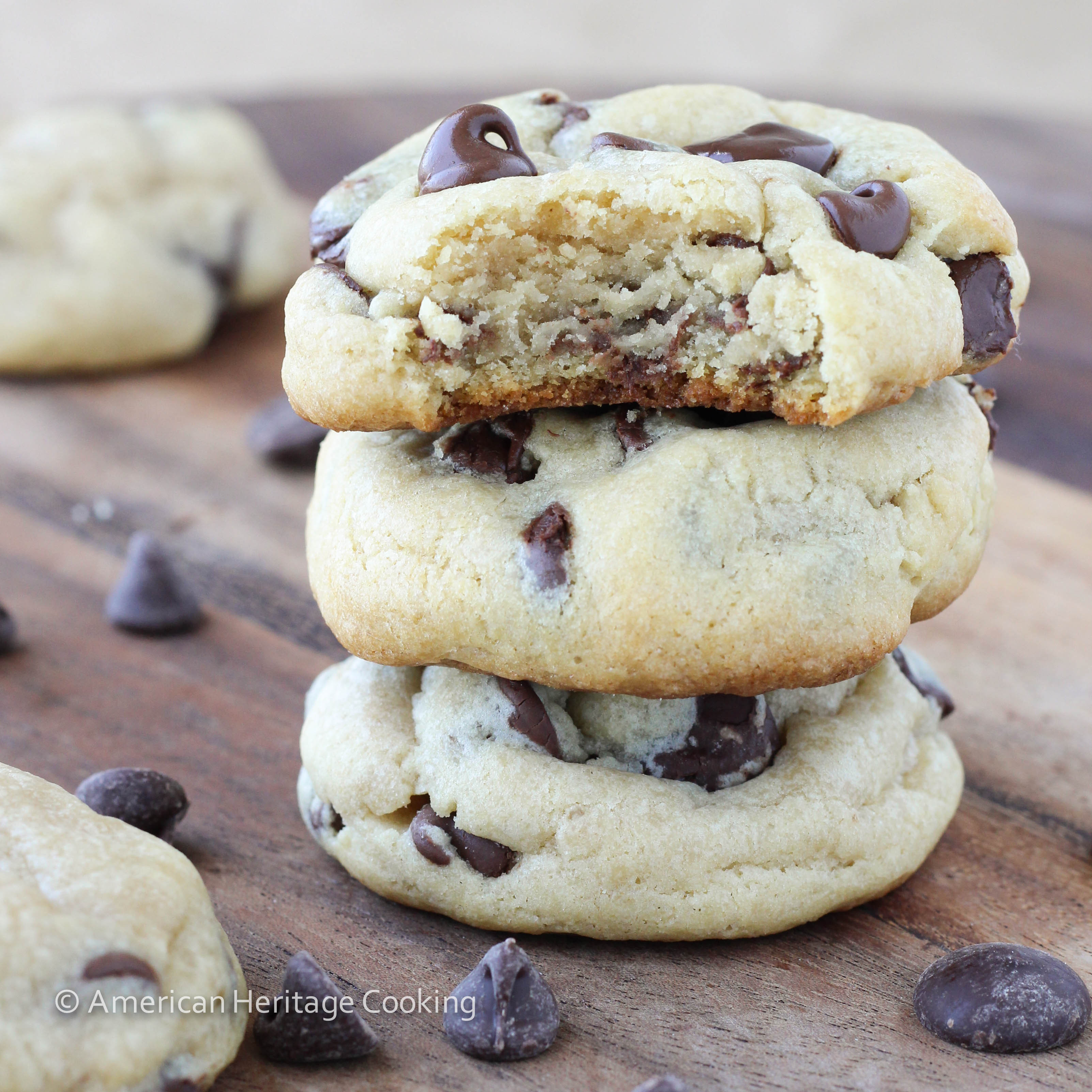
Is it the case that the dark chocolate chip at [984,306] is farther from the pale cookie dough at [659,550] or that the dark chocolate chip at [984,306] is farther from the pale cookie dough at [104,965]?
the pale cookie dough at [104,965]

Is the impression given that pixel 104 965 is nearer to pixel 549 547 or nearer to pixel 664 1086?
pixel 664 1086

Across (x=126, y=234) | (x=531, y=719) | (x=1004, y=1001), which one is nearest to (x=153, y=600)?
(x=531, y=719)

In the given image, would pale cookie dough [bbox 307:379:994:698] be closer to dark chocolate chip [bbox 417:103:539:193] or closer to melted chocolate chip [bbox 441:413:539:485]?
melted chocolate chip [bbox 441:413:539:485]

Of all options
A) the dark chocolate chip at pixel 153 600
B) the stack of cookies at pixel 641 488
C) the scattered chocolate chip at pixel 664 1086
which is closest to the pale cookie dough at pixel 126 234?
the dark chocolate chip at pixel 153 600

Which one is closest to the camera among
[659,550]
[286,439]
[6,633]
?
[659,550]

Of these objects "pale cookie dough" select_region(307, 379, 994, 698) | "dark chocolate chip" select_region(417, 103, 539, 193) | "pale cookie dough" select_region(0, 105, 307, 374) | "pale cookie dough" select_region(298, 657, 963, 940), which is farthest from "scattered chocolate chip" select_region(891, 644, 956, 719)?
"pale cookie dough" select_region(0, 105, 307, 374)

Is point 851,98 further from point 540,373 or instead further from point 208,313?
point 540,373

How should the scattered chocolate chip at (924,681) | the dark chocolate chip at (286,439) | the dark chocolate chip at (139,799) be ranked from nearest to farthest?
the dark chocolate chip at (139,799)
the scattered chocolate chip at (924,681)
the dark chocolate chip at (286,439)
